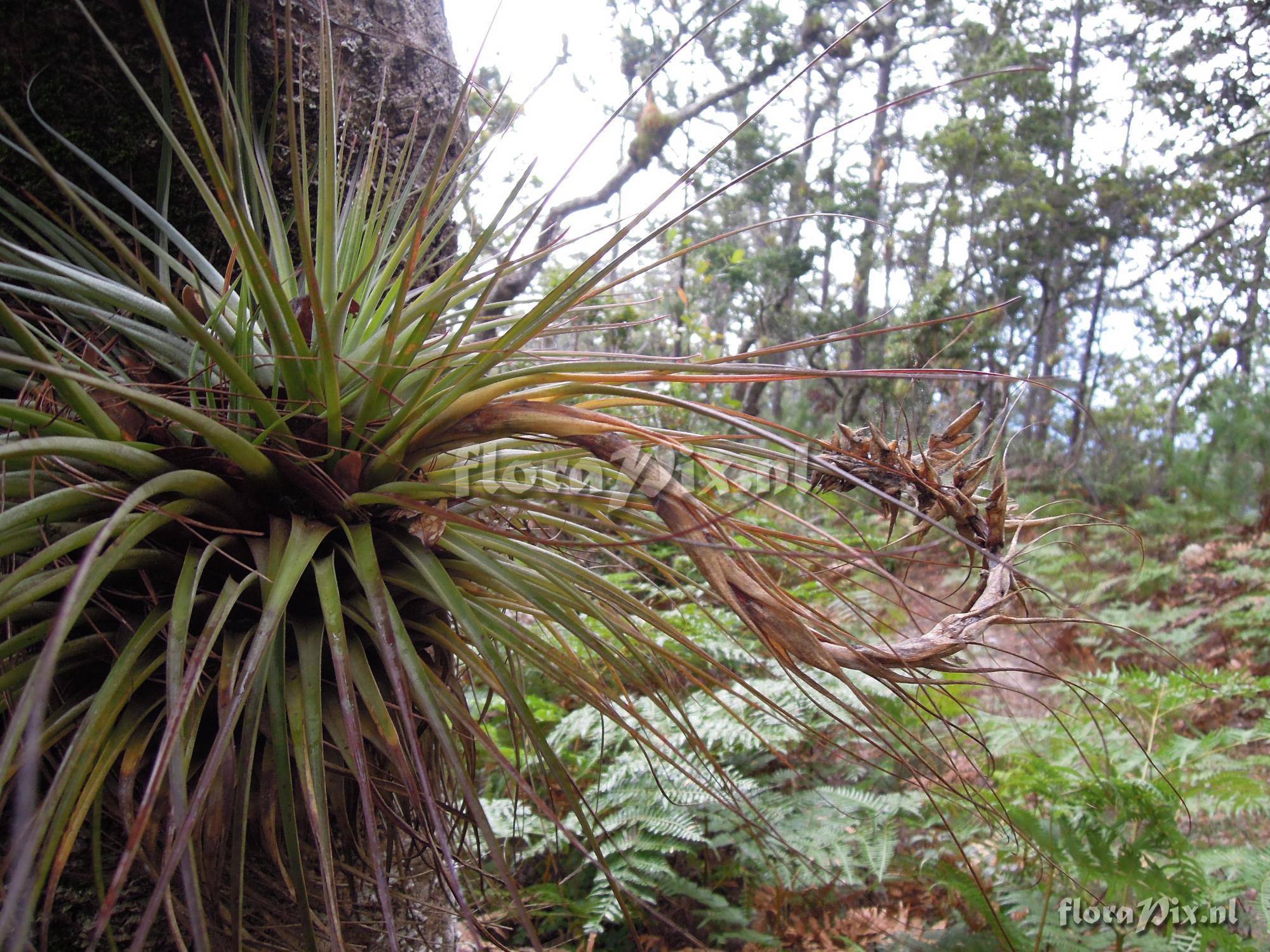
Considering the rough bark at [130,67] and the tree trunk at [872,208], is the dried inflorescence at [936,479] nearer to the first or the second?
the rough bark at [130,67]

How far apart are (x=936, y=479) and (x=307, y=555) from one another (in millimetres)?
732

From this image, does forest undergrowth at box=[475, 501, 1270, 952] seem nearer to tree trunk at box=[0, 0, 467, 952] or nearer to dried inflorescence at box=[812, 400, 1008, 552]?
dried inflorescence at box=[812, 400, 1008, 552]

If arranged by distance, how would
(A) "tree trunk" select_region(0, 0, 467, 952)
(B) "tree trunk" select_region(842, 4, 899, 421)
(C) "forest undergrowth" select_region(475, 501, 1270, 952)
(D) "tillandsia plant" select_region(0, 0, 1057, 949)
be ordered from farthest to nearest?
(B) "tree trunk" select_region(842, 4, 899, 421) < (C) "forest undergrowth" select_region(475, 501, 1270, 952) < (A) "tree trunk" select_region(0, 0, 467, 952) < (D) "tillandsia plant" select_region(0, 0, 1057, 949)

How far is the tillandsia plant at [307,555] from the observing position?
69 centimetres

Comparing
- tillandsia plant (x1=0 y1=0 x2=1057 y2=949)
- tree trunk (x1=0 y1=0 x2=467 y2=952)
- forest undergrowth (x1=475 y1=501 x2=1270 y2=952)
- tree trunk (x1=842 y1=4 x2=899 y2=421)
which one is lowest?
forest undergrowth (x1=475 y1=501 x2=1270 y2=952)

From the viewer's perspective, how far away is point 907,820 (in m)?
1.85

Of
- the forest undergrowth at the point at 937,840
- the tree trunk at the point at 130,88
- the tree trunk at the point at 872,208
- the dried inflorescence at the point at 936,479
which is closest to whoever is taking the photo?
the dried inflorescence at the point at 936,479

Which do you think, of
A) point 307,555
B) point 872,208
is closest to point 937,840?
point 307,555

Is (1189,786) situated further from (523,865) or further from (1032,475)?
(1032,475)

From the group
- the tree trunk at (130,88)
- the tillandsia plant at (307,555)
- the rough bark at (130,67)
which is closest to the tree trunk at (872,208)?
the rough bark at (130,67)

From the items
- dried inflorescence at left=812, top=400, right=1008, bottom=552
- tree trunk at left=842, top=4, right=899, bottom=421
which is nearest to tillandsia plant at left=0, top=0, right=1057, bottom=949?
dried inflorescence at left=812, top=400, right=1008, bottom=552

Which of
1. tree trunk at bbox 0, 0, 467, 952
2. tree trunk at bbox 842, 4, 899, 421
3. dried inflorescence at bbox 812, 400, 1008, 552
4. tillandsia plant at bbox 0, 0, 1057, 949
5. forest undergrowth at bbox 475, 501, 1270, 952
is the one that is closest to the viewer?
tillandsia plant at bbox 0, 0, 1057, 949

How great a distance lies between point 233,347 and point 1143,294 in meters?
24.1

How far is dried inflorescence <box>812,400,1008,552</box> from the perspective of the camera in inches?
36.6
